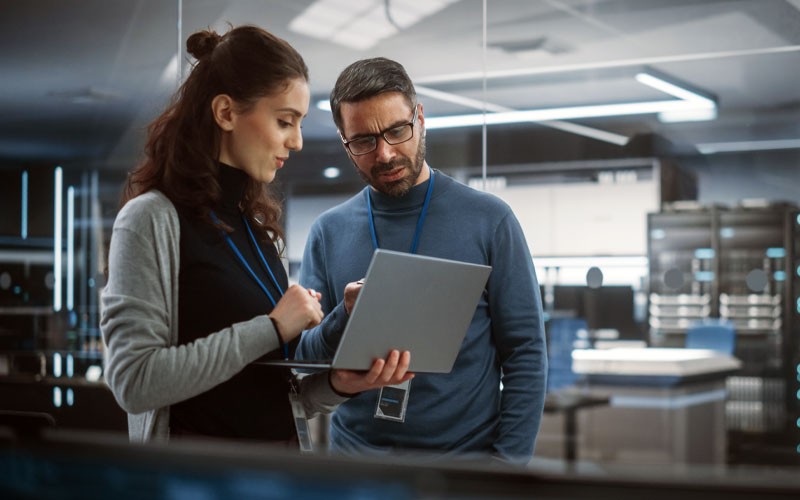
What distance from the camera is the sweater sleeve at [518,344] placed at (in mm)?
1951

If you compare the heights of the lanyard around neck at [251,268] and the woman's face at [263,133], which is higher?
the woman's face at [263,133]

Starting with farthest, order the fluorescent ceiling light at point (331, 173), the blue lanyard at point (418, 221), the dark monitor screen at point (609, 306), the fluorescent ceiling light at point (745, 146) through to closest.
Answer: the dark monitor screen at point (609, 306), the fluorescent ceiling light at point (745, 146), the fluorescent ceiling light at point (331, 173), the blue lanyard at point (418, 221)

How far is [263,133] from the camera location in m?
1.62

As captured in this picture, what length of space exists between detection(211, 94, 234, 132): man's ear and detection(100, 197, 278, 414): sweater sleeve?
22cm

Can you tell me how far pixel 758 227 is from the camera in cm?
490

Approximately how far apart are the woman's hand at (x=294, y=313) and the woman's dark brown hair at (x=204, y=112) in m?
0.21

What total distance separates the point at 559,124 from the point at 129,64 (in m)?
2.32

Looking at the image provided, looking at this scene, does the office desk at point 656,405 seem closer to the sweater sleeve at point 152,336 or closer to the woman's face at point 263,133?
the woman's face at point 263,133

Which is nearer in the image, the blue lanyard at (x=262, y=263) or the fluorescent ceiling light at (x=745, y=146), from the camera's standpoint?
the blue lanyard at (x=262, y=263)

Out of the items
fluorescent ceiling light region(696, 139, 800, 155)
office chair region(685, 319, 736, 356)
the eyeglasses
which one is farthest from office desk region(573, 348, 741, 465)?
the eyeglasses

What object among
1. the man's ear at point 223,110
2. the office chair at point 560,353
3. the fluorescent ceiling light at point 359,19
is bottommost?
the office chair at point 560,353

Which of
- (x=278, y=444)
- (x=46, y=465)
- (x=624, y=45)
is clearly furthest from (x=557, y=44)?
(x=46, y=465)

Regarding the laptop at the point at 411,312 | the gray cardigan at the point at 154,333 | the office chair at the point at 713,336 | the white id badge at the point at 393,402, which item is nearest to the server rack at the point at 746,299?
the office chair at the point at 713,336

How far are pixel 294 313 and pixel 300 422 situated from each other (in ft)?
0.78
